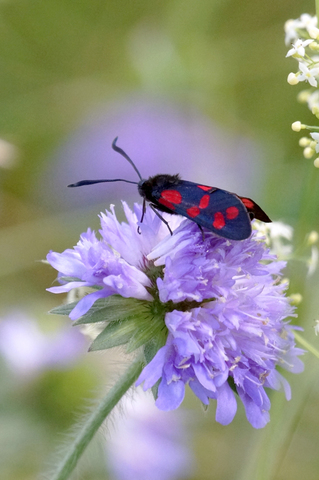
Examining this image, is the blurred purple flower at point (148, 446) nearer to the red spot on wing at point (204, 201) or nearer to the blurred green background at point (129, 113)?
the blurred green background at point (129, 113)

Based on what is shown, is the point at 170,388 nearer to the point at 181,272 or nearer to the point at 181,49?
the point at 181,272

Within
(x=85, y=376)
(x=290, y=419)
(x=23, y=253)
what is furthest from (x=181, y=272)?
(x=23, y=253)

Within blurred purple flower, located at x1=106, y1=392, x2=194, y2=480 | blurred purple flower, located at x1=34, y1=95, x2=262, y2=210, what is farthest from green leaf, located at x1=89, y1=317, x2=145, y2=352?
blurred purple flower, located at x1=34, y1=95, x2=262, y2=210

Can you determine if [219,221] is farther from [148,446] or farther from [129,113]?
[129,113]

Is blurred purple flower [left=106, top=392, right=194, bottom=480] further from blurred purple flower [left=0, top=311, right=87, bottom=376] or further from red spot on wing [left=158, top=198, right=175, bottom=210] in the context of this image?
red spot on wing [left=158, top=198, right=175, bottom=210]

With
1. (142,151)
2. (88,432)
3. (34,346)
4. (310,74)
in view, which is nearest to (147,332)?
(88,432)

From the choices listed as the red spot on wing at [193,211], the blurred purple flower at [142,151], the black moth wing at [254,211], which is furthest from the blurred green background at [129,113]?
the red spot on wing at [193,211]

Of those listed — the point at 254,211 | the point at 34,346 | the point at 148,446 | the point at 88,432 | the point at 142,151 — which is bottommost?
the point at 148,446

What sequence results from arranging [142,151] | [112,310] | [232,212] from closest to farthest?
[232,212], [112,310], [142,151]
